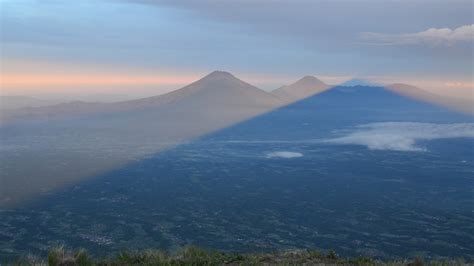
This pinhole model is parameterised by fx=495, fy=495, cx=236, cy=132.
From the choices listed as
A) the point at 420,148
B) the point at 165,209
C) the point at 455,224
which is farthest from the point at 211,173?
the point at 420,148

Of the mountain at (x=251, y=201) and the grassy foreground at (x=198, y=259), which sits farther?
the mountain at (x=251, y=201)

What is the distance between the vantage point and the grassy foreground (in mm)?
10625

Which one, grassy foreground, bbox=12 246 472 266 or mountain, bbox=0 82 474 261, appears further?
mountain, bbox=0 82 474 261

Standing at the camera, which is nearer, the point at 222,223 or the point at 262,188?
the point at 222,223

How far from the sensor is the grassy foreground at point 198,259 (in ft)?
34.9

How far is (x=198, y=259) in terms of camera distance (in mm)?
10984

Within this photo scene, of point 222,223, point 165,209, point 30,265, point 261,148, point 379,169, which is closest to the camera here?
point 30,265

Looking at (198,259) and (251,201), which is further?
(251,201)

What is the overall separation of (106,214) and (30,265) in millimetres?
71305

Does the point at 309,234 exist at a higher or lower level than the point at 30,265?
lower

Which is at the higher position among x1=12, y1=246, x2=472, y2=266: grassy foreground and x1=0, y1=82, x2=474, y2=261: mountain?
x1=12, y1=246, x2=472, y2=266: grassy foreground

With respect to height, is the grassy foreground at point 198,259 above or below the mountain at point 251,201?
above

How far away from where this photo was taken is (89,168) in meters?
128

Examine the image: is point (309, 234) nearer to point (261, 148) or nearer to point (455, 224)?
point (455, 224)
